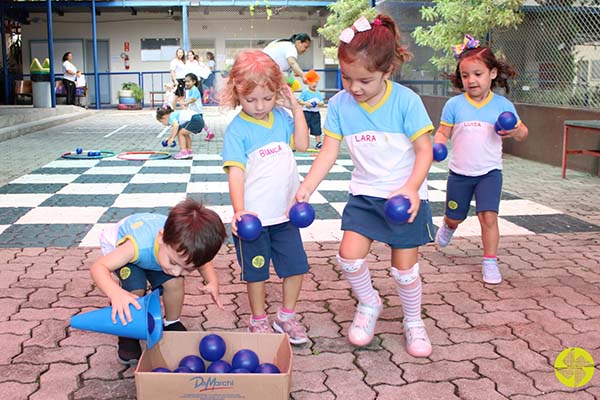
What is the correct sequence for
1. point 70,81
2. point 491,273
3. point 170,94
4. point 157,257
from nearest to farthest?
1. point 157,257
2. point 491,273
3. point 170,94
4. point 70,81

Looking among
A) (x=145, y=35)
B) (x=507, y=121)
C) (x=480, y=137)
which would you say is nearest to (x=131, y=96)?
(x=145, y=35)

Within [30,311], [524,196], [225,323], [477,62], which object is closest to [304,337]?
[225,323]

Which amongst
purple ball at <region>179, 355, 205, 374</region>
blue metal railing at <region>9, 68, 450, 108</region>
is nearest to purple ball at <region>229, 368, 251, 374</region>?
purple ball at <region>179, 355, 205, 374</region>

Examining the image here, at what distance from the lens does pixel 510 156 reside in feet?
31.7

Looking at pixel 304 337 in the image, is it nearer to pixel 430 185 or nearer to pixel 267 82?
pixel 267 82

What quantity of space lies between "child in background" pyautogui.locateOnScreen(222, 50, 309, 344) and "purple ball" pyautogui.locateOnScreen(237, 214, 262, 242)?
11 cm

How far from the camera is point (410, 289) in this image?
281cm

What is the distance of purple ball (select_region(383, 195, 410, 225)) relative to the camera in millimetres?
2439

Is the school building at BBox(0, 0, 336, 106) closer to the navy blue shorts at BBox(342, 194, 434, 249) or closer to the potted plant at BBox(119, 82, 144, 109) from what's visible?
the potted plant at BBox(119, 82, 144, 109)

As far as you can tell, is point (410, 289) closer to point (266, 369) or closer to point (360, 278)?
point (360, 278)

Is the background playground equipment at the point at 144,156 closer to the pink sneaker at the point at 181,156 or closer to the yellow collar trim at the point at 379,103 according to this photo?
the pink sneaker at the point at 181,156

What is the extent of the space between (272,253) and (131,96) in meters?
20.5

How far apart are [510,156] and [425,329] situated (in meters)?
7.25

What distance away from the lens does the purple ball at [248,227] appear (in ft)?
8.16
